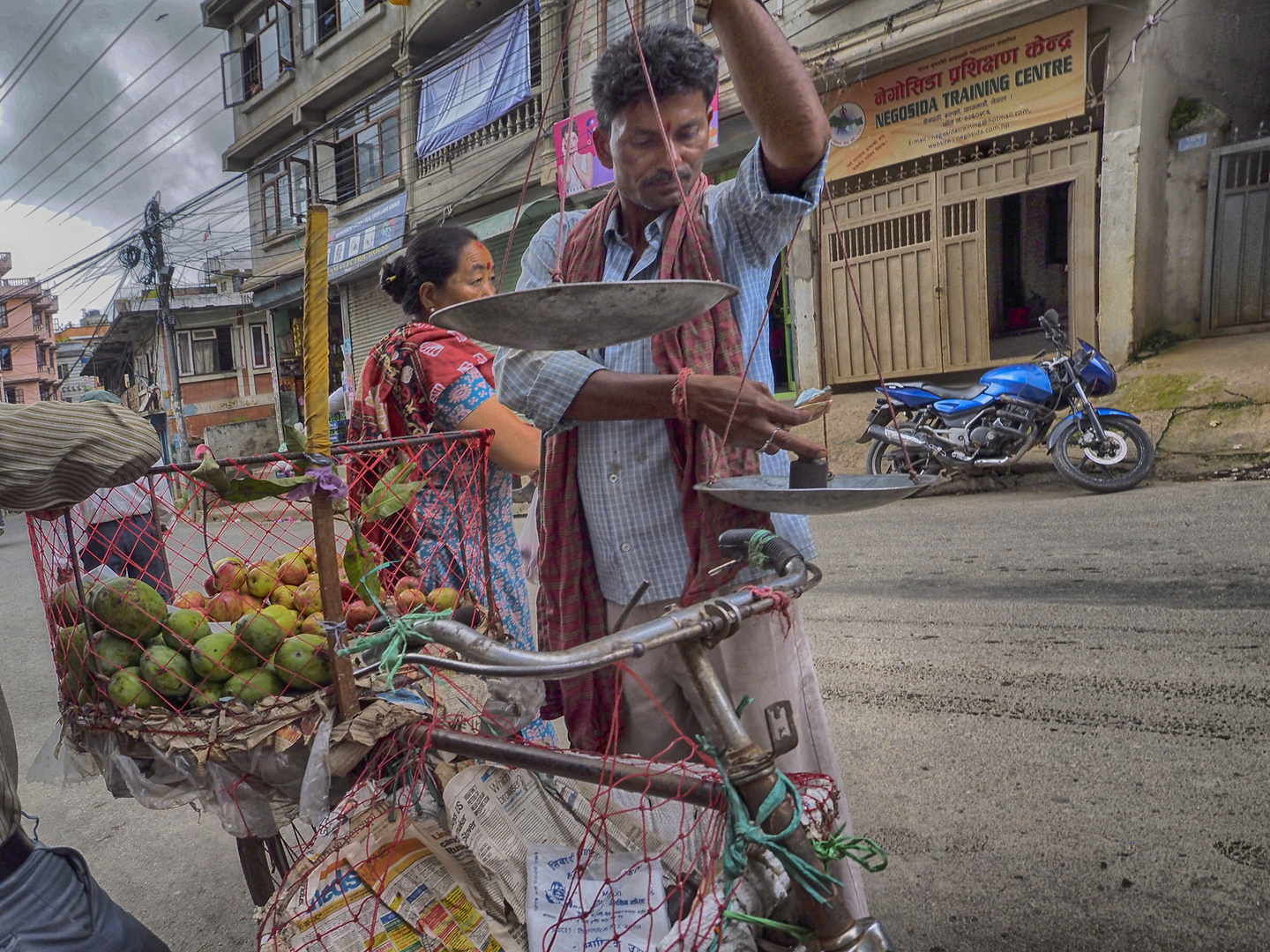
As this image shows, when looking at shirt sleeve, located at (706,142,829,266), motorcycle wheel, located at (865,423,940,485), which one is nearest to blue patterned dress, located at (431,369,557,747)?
shirt sleeve, located at (706,142,829,266)

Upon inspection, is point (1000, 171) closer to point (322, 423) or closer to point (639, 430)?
point (639, 430)

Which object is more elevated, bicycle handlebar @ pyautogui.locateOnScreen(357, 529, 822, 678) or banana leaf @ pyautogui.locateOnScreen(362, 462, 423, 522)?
banana leaf @ pyautogui.locateOnScreen(362, 462, 423, 522)

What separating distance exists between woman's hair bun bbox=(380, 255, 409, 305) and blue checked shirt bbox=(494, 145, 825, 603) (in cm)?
98

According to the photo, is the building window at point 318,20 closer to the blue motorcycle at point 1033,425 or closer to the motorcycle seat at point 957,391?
the motorcycle seat at point 957,391

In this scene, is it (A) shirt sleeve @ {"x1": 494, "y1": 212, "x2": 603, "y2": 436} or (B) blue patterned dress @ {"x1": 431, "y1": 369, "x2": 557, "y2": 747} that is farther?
(B) blue patterned dress @ {"x1": 431, "y1": 369, "x2": 557, "y2": 747}

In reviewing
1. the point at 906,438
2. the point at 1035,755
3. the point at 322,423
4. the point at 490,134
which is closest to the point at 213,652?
the point at 322,423

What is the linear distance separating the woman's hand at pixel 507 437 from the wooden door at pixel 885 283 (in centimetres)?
704

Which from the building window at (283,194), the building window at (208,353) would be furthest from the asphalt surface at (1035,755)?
the building window at (208,353)

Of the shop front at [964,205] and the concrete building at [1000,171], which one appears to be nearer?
the concrete building at [1000,171]

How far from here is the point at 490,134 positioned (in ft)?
41.5

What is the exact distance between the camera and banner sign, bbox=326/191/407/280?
14203mm

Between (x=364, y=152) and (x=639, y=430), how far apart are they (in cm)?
1626

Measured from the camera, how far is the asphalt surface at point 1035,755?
1967 millimetres

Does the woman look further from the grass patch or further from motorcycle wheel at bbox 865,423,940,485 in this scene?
the grass patch
